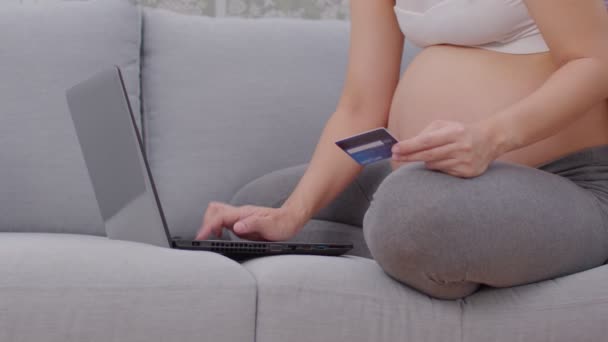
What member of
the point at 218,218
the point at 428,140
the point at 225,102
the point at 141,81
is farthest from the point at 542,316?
the point at 141,81

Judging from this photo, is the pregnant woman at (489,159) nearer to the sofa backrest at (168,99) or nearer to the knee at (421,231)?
the knee at (421,231)

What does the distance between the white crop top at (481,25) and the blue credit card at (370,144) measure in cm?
32

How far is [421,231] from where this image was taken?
982 mm

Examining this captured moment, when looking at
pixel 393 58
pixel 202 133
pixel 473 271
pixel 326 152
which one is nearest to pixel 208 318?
pixel 473 271

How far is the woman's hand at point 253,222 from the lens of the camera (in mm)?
1335

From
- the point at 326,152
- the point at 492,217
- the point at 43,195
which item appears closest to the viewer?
the point at 492,217

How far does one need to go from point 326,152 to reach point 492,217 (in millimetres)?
528

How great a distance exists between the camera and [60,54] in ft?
6.19

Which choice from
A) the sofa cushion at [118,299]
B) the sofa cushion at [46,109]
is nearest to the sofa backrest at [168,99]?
the sofa cushion at [46,109]

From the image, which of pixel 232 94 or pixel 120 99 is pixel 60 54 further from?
pixel 120 99

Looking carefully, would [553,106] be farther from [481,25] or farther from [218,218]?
[218,218]

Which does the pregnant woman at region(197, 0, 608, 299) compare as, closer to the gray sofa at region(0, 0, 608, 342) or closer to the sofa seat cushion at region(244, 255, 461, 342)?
the sofa seat cushion at region(244, 255, 461, 342)

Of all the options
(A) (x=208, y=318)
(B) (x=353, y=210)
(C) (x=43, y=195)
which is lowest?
(C) (x=43, y=195)

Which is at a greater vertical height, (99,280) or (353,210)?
(99,280)
